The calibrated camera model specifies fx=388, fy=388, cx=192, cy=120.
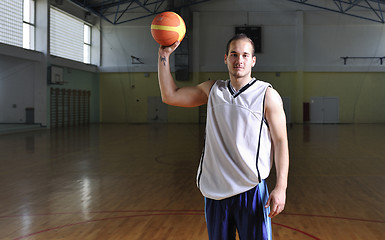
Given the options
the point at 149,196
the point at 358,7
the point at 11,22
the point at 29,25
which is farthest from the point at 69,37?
the point at 149,196

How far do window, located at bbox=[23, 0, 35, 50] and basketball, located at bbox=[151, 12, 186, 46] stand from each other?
16.2 metres

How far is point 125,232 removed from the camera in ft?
12.0

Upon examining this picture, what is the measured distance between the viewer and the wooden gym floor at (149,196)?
3.72m

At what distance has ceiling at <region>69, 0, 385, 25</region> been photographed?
1909cm

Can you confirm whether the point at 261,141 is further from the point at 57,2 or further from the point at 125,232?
the point at 57,2

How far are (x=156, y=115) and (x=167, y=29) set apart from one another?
20344 mm

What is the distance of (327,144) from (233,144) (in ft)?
33.9

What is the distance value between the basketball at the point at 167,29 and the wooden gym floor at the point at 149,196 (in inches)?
80.8

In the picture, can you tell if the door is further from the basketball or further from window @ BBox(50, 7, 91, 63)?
the basketball

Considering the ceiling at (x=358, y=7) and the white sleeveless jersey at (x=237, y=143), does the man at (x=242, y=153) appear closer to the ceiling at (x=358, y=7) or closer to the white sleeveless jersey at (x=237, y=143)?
the white sleeveless jersey at (x=237, y=143)

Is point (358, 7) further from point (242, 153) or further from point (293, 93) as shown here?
point (242, 153)

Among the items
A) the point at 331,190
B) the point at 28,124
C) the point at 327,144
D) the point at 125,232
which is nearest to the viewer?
the point at 125,232

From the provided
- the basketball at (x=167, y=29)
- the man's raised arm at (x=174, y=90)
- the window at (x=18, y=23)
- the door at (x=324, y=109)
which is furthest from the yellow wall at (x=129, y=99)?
the man's raised arm at (x=174, y=90)

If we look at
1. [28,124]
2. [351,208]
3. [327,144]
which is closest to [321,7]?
[327,144]
